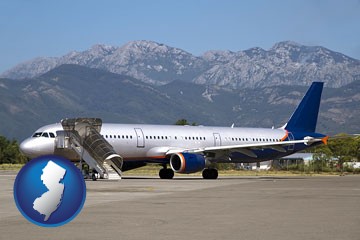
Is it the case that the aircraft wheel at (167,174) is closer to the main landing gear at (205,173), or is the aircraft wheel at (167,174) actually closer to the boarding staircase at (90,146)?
the main landing gear at (205,173)

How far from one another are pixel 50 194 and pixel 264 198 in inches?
651

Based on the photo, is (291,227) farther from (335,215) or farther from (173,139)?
(173,139)

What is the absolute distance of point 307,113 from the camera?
191 ft

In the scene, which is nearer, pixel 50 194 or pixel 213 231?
pixel 50 194

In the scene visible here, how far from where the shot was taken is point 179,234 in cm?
1411

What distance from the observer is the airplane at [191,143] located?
4622 cm

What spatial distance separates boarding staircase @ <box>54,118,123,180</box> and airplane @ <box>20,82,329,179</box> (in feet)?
2.57

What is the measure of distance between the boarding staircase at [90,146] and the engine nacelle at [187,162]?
4.71 meters

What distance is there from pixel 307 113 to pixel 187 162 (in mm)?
14869

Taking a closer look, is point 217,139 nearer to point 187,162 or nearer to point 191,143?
point 191,143

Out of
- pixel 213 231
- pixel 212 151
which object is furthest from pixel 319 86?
pixel 213 231

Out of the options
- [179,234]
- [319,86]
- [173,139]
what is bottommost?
[179,234]

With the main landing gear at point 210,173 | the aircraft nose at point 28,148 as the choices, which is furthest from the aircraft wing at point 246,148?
the aircraft nose at point 28,148

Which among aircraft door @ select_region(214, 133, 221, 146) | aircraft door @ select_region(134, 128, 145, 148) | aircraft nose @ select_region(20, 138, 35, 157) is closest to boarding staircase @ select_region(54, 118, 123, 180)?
aircraft nose @ select_region(20, 138, 35, 157)
